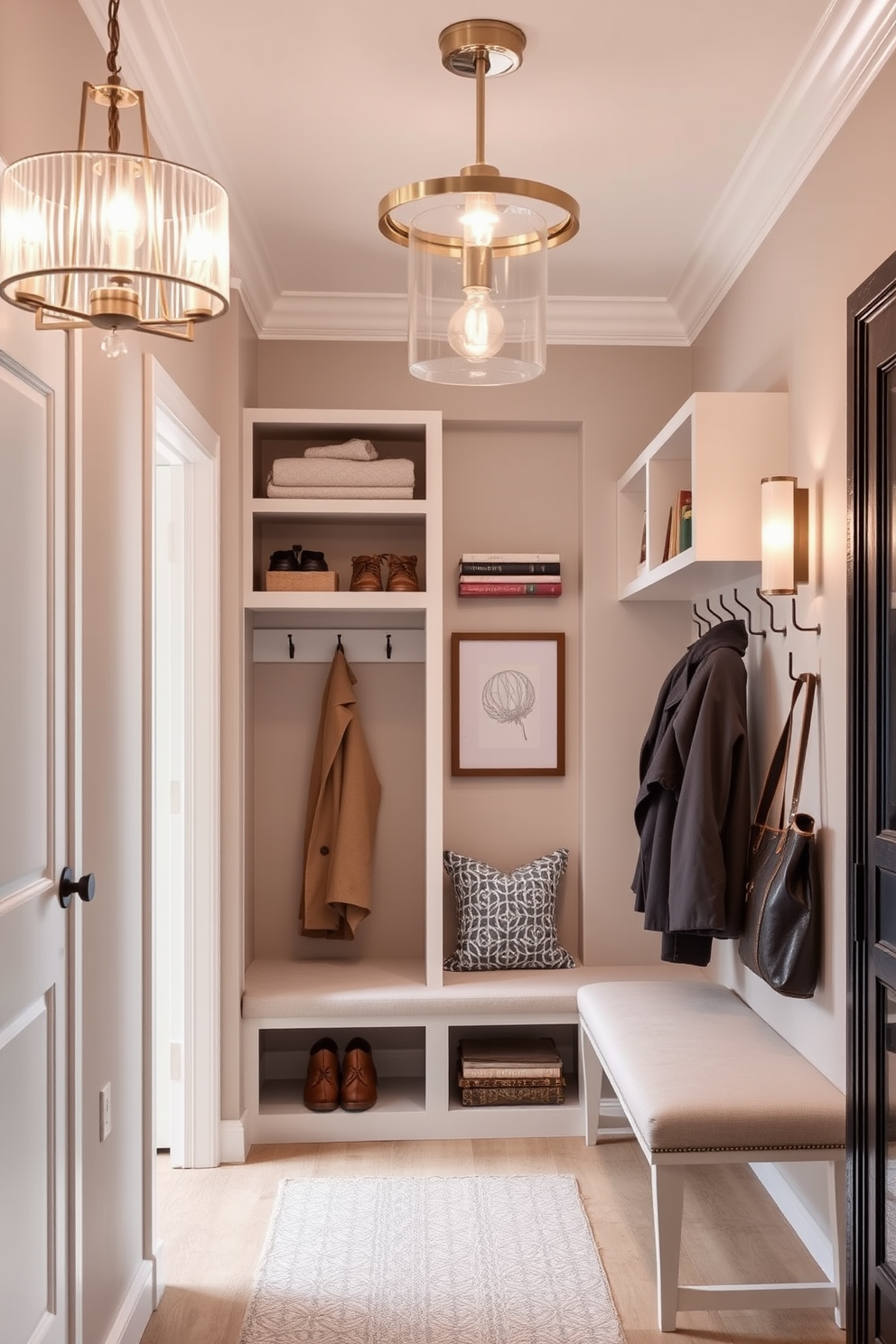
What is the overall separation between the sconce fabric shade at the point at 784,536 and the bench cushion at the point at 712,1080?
1.11 m

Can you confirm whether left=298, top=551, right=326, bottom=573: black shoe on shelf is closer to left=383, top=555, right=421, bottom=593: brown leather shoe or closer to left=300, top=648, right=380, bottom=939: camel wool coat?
left=383, top=555, right=421, bottom=593: brown leather shoe

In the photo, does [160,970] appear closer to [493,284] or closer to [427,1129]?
[427,1129]

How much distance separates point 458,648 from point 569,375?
1037mm

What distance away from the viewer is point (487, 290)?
2.02 metres

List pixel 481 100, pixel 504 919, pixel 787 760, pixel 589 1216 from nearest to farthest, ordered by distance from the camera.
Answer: pixel 481 100 < pixel 787 760 < pixel 589 1216 < pixel 504 919

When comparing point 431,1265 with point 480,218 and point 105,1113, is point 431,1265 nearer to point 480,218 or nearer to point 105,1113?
point 105,1113

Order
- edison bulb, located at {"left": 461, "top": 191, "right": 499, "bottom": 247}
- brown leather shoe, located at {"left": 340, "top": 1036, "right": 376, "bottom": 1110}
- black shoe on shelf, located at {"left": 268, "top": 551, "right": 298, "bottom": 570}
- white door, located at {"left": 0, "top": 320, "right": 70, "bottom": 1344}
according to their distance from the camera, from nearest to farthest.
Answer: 1. white door, located at {"left": 0, "top": 320, "right": 70, "bottom": 1344}
2. edison bulb, located at {"left": 461, "top": 191, "right": 499, "bottom": 247}
3. brown leather shoe, located at {"left": 340, "top": 1036, "right": 376, "bottom": 1110}
4. black shoe on shelf, located at {"left": 268, "top": 551, "right": 298, "bottom": 570}

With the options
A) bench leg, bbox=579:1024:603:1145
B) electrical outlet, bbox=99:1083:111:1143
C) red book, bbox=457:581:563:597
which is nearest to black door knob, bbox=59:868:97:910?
electrical outlet, bbox=99:1083:111:1143

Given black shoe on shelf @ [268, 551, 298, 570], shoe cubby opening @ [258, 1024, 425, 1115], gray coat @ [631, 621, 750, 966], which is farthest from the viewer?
shoe cubby opening @ [258, 1024, 425, 1115]

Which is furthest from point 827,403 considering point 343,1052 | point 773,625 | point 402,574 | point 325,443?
point 343,1052

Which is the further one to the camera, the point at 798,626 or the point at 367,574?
the point at 367,574

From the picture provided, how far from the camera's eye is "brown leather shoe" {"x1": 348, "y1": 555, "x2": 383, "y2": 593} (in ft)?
12.4

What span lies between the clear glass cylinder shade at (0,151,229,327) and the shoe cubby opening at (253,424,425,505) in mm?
2350

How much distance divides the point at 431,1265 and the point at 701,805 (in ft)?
4.30
